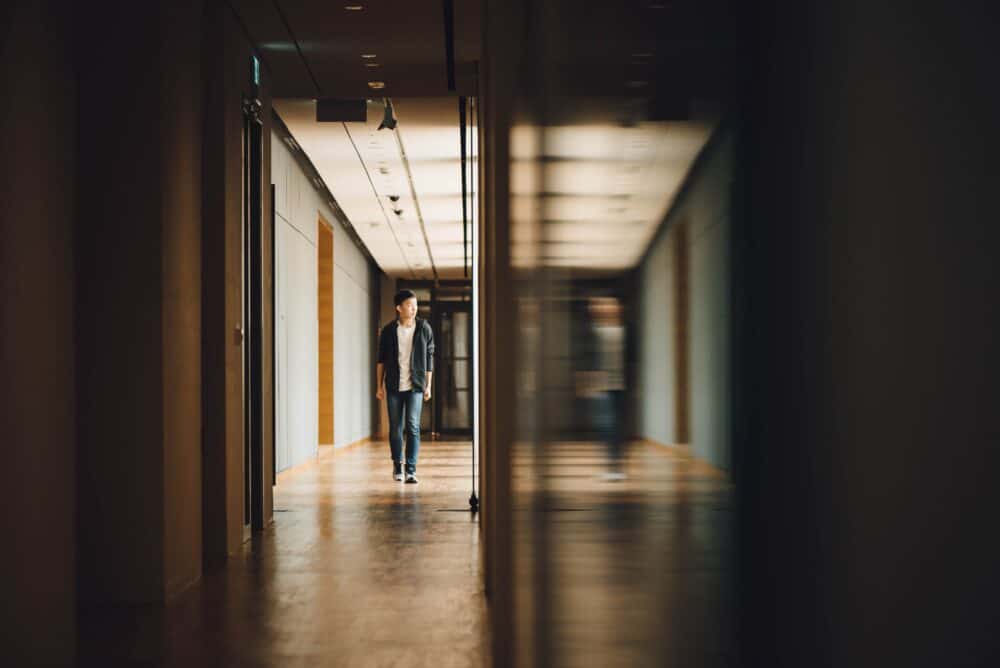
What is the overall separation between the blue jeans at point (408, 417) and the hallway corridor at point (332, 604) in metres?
1.89

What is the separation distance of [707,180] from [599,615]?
369 millimetres

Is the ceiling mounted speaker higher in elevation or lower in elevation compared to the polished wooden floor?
higher

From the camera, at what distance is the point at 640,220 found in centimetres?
55

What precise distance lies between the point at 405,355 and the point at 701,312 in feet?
25.6

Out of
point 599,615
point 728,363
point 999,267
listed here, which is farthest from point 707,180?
point 599,615

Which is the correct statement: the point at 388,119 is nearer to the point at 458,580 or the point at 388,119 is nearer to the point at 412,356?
the point at 412,356

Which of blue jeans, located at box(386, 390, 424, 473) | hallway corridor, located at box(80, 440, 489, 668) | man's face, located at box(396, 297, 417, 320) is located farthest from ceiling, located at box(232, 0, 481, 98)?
hallway corridor, located at box(80, 440, 489, 668)

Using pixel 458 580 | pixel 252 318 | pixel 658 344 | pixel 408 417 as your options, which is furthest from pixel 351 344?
pixel 658 344

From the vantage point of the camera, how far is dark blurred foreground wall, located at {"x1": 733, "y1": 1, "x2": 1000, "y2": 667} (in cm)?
22

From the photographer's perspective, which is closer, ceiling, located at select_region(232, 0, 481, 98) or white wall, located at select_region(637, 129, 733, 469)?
white wall, located at select_region(637, 129, 733, 469)

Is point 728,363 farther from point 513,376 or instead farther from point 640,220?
point 513,376

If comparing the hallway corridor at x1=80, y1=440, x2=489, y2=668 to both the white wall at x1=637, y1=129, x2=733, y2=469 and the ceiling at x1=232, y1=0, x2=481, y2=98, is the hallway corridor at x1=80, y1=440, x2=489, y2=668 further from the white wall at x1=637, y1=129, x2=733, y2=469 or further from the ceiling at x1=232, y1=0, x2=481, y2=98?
the ceiling at x1=232, y1=0, x2=481, y2=98

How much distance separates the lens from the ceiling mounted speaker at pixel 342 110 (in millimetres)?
7527

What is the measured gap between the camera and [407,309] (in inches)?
323
